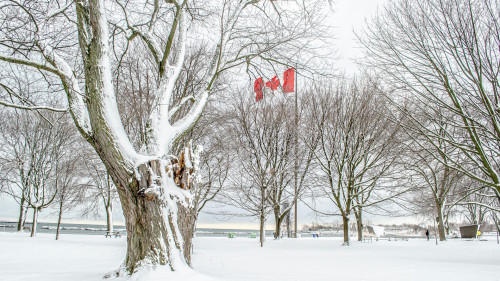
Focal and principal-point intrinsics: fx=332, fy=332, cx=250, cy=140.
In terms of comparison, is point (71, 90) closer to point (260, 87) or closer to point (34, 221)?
point (260, 87)

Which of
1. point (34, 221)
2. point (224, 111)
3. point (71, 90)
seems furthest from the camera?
point (34, 221)

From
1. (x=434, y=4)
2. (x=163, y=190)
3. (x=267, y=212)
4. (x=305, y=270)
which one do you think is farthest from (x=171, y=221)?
(x=267, y=212)

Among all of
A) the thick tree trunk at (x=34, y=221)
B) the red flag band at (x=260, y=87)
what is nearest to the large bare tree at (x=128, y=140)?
the red flag band at (x=260, y=87)

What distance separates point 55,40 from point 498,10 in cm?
898

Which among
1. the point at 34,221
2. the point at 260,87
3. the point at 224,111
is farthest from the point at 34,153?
the point at 260,87

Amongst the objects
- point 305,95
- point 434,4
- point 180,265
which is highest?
point 305,95

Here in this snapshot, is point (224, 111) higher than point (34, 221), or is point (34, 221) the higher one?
point (224, 111)

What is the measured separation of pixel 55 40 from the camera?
5961mm

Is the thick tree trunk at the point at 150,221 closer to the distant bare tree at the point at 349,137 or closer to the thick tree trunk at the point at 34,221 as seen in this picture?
the distant bare tree at the point at 349,137

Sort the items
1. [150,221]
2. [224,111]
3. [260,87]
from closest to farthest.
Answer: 1. [150,221]
2. [260,87]
3. [224,111]

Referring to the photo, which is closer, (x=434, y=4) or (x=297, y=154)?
(x=434, y=4)

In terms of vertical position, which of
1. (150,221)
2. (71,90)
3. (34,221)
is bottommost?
(34,221)

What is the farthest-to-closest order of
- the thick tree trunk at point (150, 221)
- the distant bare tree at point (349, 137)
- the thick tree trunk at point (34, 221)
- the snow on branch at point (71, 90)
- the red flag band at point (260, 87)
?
the thick tree trunk at point (34, 221) → the distant bare tree at point (349, 137) → the red flag band at point (260, 87) → the snow on branch at point (71, 90) → the thick tree trunk at point (150, 221)

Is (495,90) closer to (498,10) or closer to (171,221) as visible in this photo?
(498,10)
